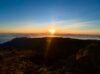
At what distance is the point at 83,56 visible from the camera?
17.4 m

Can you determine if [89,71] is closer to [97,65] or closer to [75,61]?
[97,65]

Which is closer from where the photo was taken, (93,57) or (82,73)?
(82,73)

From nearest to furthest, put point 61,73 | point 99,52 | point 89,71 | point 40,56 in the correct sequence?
point 89,71, point 61,73, point 99,52, point 40,56

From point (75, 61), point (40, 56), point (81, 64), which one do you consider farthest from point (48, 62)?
point (81, 64)

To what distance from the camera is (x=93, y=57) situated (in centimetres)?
1683

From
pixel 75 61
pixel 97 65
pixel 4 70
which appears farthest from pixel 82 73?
pixel 4 70

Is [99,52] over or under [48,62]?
over

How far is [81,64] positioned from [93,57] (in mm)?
1390

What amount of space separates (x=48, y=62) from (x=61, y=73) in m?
8.70

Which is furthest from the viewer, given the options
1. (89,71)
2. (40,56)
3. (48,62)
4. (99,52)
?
(40,56)

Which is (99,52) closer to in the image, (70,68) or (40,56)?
(70,68)

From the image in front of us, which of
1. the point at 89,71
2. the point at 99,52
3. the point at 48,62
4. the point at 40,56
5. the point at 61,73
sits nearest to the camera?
the point at 89,71

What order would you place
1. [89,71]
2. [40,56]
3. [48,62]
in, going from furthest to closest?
[40,56], [48,62], [89,71]

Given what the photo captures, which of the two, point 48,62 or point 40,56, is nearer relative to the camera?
point 48,62
